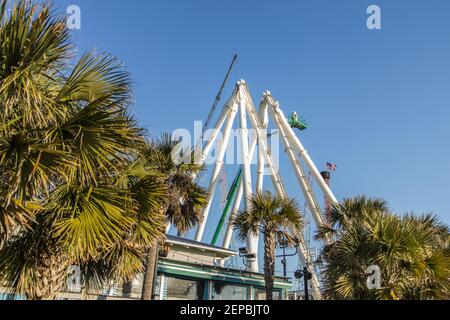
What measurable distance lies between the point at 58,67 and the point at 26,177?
1781 millimetres

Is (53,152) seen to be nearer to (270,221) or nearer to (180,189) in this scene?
(180,189)

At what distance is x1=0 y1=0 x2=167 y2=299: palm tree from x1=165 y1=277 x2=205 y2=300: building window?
10.8m

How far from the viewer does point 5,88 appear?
5137 mm

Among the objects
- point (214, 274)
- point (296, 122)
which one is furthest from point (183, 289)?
point (296, 122)

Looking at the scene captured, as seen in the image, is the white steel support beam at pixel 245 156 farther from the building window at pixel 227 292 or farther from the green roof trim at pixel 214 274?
the building window at pixel 227 292

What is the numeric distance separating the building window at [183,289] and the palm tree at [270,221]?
10.9 feet

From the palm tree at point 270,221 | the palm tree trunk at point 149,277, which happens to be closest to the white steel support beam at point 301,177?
the palm tree at point 270,221

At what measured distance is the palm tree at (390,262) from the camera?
11633 mm

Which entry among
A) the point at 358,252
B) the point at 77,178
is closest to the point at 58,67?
the point at 77,178

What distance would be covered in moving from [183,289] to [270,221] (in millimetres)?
5053

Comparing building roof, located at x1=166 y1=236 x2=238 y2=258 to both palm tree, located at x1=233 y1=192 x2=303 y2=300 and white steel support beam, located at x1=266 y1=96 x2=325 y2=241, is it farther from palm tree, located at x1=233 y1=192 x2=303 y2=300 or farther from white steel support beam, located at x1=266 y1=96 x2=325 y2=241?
white steel support beam, located at x1=266 y1=96 x2=325 y2=241

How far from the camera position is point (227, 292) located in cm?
1977

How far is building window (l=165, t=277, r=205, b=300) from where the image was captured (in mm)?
17750
